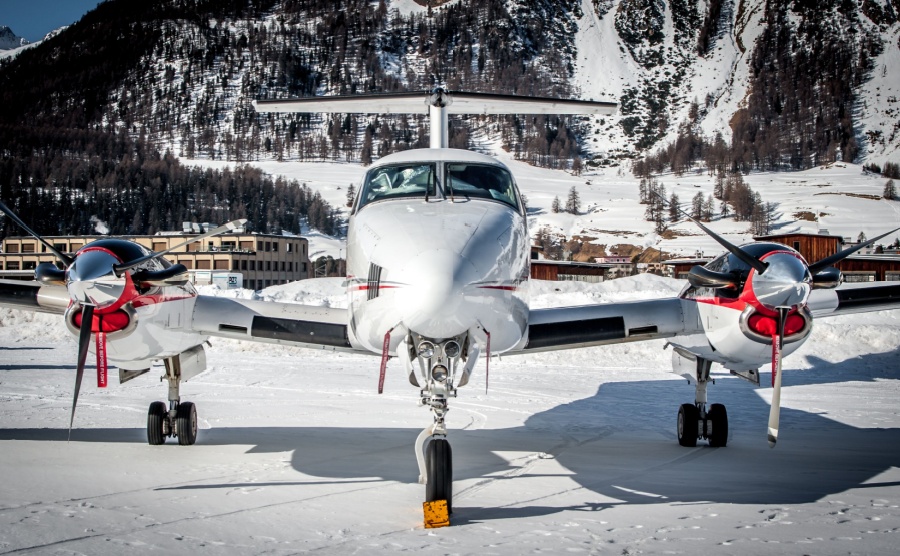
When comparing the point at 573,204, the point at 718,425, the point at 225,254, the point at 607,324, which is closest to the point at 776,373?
the point at 607,324

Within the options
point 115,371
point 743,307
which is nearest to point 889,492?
point 743,307

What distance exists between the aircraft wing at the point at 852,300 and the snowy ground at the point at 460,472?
1.71 metres

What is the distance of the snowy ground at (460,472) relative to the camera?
214 inches

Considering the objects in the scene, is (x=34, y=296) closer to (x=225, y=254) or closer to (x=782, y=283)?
(x=782, y=283)

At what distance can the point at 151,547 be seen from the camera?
516cm

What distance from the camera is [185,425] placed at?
30.8 ft

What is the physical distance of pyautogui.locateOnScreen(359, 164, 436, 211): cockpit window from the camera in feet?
24.1

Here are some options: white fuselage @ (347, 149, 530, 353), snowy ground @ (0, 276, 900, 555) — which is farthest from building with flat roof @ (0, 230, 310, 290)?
white fuselage @ (347, 149, 530, 353)

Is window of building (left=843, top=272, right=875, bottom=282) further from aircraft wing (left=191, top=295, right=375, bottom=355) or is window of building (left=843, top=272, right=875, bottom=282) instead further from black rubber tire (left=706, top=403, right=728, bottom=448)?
aircraft wing (left=191, top=295, right=375, bottom=355)

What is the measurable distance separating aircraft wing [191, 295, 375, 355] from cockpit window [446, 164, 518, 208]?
2130mm

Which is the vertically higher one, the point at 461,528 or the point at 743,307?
the point at 743,307

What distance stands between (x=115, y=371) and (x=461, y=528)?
13829 mm

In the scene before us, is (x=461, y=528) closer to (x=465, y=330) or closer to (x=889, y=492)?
(x=465, y=330)

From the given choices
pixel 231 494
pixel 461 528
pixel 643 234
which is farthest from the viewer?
pixel 643 234
